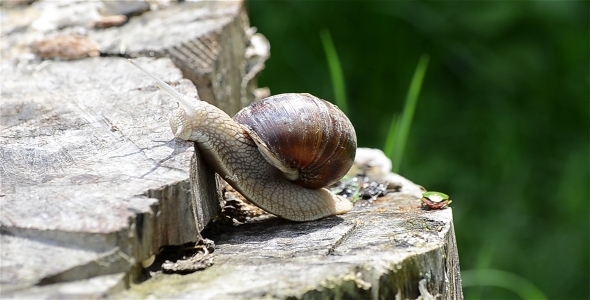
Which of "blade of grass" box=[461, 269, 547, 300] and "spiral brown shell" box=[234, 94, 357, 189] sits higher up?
"spiral brown shell" box=[234, 94, 357, 189]

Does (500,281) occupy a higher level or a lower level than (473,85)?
lower

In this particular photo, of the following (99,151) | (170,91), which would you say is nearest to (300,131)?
(170,91)

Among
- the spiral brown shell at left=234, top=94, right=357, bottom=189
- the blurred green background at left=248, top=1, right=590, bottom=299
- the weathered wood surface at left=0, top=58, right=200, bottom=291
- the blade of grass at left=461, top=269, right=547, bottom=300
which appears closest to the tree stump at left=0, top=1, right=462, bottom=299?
the weathered wood surface at left=0, top=58, right=200, bottom=291

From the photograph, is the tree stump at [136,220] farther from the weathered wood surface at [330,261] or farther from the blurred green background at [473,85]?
the blurred green background at [473,85]

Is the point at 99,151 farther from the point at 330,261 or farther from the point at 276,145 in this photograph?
the point at 330,261

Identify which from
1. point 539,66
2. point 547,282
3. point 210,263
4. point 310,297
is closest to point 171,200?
point 210,263

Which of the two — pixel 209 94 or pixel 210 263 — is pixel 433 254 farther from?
pixel 209 94

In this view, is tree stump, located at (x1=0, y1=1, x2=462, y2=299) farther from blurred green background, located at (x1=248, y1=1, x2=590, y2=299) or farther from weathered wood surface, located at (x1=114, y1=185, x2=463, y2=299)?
blurred green background, located at (x1=248, y1=1, x2=590, y2=299)

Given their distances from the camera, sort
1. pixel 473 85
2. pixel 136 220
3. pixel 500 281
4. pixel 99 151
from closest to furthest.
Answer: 1. pixel 136 220
2. pixel 99 151
3. pixel 500 281
4. pixel 473 85
